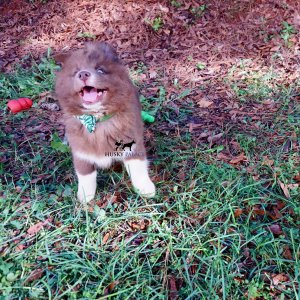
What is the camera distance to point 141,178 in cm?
308

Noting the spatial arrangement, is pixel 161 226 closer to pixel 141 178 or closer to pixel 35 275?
pixel 141 178

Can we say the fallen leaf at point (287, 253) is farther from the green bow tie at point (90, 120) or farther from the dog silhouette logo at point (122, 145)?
the green bow tie at point (90, 120)

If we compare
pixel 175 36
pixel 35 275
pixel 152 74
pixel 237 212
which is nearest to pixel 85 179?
pixel 35 275

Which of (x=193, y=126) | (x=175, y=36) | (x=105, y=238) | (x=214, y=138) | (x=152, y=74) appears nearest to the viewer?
(x=105, y=238)

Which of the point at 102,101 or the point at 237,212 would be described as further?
the point at 237,212

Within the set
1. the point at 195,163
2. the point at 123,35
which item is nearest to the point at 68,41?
the point at 123,35

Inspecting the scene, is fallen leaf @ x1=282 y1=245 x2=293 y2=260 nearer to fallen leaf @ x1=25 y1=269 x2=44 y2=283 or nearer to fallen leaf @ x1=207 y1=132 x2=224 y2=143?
fallen leaf @ x1=207 y1=132 x2=224 y2=143

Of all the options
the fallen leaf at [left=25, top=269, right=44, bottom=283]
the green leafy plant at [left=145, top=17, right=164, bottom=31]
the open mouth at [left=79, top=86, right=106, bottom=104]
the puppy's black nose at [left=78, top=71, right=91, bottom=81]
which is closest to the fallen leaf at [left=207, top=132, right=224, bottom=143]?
the open mouth at [left=79, top=86, right=106, bottom=104]

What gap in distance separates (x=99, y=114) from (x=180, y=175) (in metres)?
1.08

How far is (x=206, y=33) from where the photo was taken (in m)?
5.92

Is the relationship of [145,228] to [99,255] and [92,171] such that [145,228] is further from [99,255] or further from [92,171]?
[92,171]

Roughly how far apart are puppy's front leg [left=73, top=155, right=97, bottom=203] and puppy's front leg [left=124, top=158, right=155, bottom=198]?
301 millimetres

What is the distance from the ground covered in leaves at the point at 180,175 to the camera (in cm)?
248

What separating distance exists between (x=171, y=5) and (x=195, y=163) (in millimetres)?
3848
